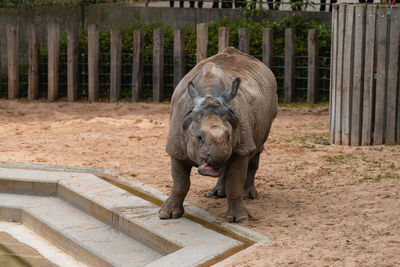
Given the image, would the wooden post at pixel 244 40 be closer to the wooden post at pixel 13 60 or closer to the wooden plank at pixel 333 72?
the wooden plank at pixel 333 72

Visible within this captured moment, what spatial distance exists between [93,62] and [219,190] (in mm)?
6465

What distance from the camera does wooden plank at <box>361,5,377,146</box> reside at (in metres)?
8.62

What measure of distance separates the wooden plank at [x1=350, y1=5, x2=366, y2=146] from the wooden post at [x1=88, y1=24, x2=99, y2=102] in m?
5.34

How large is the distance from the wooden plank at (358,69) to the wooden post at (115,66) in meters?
5.05

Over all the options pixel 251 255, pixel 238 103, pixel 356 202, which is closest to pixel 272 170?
pixel 356 202

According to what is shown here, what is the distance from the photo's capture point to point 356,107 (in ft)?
28.7

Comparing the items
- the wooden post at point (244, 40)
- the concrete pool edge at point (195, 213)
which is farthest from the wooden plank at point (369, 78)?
the wooden post at point (244, 40)

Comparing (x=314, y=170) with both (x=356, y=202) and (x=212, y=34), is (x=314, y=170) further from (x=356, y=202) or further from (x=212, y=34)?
(x=212, y=34)

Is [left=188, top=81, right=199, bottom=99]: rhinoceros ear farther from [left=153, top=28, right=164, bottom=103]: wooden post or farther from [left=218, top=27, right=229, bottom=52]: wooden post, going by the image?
[left=153, top=28, right=164, bottom=103]: wooden post

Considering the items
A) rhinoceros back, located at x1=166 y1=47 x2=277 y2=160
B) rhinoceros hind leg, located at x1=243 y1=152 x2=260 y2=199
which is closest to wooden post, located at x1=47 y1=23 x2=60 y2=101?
rhinoceros back, located at x1=166 y1=47 x2=277 y2=160

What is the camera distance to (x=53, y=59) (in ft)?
41.7

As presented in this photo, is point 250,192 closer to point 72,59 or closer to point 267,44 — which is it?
point 267,44

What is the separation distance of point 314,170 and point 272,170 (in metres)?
0.48

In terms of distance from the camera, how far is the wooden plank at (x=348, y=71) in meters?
8.73
